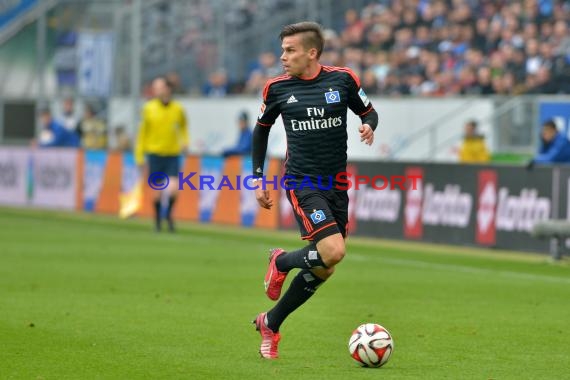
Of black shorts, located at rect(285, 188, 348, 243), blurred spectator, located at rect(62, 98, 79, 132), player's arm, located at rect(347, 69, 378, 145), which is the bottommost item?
black shorts, located at rect(285, 188, 348, 243)

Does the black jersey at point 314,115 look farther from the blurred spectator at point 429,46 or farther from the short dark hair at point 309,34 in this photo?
the blurred spectator at point 429,46

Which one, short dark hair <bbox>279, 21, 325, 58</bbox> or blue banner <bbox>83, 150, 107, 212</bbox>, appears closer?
short dark hair <bbox>279, 21, 325, 58</bbox>

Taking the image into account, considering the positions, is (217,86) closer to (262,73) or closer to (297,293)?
(262,73)

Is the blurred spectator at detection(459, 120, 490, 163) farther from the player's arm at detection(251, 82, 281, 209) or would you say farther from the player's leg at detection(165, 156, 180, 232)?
the player's arm at detection(251, 82, 281, 209)

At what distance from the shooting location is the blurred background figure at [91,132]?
32.9 m

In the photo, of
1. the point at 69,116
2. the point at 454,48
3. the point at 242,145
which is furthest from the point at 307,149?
the point at 69,116

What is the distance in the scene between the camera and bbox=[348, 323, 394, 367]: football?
8.62 metres

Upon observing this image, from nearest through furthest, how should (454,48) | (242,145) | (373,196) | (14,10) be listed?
1. (373,196)
2. (242,145)
3. (454,48)
4. (14,10)

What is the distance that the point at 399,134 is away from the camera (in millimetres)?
28172

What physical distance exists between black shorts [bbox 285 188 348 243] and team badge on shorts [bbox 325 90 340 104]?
2.05ft

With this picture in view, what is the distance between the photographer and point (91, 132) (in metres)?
33.2

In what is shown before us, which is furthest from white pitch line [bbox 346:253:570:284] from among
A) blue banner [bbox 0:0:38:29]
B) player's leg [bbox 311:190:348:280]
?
blue banner [bbox 0:0:38:29]

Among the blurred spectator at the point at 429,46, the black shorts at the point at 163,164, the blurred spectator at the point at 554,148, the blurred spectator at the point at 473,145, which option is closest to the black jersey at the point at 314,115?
the blurred spectator at the point at 554,148

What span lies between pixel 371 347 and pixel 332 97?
5.93 ft
